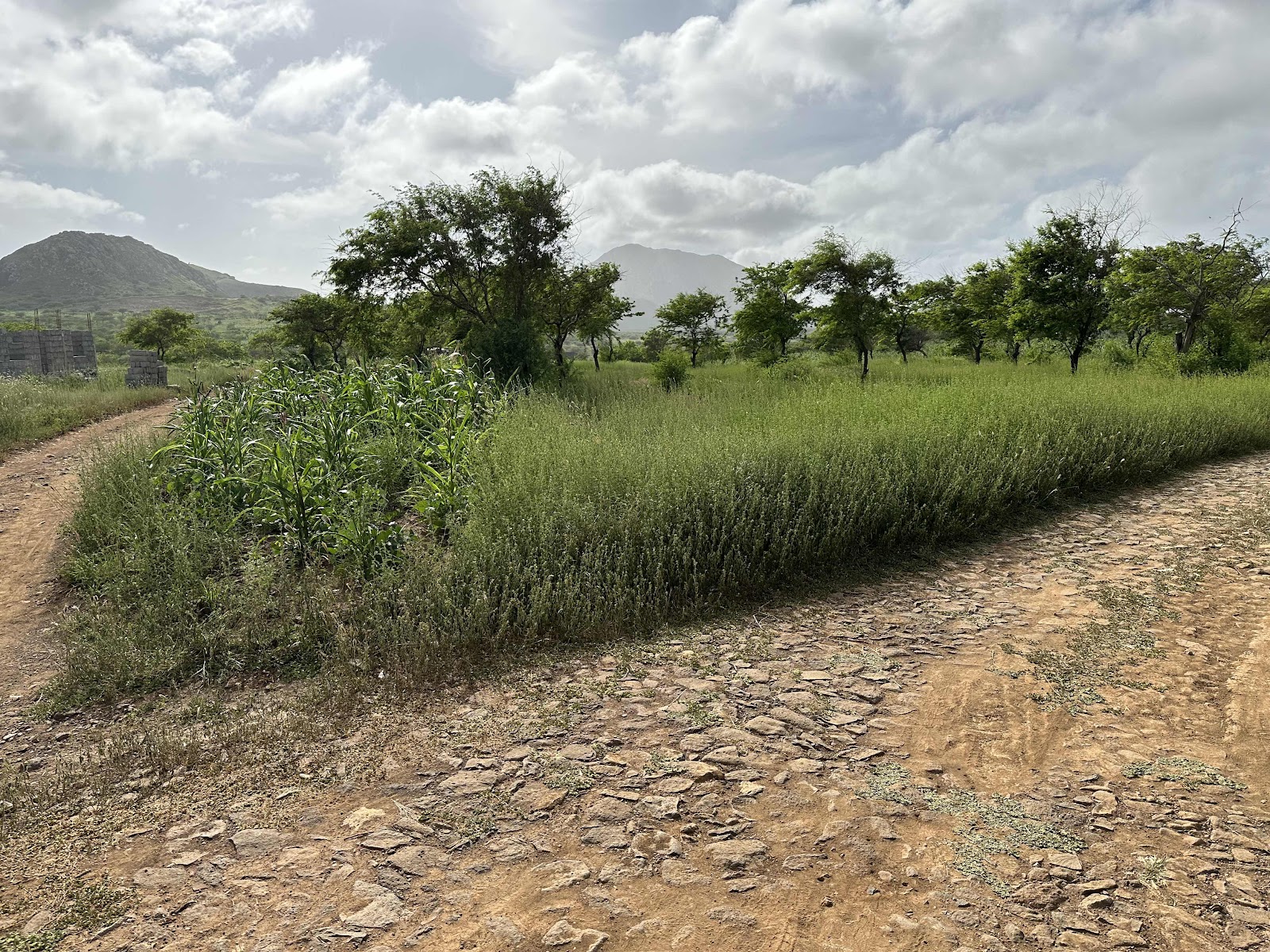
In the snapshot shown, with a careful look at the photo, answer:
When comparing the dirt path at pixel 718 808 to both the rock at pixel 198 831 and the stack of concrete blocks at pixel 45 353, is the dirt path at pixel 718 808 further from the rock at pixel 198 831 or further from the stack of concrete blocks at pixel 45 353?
the stack of concrete blocks at pixel 45 353

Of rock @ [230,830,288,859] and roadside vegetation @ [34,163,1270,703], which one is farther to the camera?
roadside vegetation @ [34,163,1270,703]

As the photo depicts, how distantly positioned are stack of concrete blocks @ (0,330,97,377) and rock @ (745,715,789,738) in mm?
24881

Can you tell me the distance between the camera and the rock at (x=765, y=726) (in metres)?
2.97

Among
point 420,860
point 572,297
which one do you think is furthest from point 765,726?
point 572,297

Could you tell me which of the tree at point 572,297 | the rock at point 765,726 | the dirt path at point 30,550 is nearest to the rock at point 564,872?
the rock at point 765,726

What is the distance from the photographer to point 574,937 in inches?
75.4

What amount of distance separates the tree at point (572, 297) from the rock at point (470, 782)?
15.5 metres

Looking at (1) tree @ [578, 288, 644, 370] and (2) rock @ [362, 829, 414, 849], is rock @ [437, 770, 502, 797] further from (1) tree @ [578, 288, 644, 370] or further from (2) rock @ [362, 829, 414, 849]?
(1) tree @ [578, 288, 644, 370]

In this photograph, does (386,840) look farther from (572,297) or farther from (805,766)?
(572,297)

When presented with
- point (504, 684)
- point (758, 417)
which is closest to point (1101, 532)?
point (758, 417)

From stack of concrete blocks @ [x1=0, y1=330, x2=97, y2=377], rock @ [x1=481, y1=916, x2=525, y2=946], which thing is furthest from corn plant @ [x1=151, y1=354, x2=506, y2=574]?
stack of concrete blocks @ [x1=0, y1=330, x2=97, y2=377]

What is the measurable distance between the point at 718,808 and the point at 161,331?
45.3 meters

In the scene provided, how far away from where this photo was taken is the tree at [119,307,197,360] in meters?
38.2

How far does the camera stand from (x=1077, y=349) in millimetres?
18141
